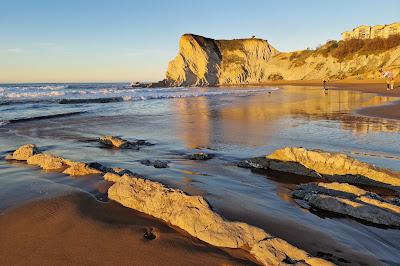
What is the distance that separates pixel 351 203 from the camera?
14.6ft

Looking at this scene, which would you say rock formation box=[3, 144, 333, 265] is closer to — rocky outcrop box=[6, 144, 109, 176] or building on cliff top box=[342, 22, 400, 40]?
rocky outcrop box=[6, 144, 109, 176]

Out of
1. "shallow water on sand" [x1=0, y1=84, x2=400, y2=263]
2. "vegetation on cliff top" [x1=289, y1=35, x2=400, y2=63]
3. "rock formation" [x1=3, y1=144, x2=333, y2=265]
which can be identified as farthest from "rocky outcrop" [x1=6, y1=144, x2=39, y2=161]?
"vegetation on cliff top" [x1=289, y1=35, x2=400, y2=63]

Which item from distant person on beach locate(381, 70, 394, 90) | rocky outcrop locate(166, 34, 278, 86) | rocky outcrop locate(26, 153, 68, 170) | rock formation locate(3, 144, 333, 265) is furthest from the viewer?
rocky outcrop locate(166, 34, 278, 86)

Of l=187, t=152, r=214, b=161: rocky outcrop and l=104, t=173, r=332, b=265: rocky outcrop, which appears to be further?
l=187, t=152, r=214, b=161: rocky outcrop

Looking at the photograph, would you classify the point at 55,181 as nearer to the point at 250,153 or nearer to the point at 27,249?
the point at 27,249

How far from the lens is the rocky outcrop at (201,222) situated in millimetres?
3008

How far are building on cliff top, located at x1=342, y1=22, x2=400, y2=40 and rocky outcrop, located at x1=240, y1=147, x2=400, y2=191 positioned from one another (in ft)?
243

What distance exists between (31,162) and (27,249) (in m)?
3.71

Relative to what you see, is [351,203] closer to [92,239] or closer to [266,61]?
[92,239]

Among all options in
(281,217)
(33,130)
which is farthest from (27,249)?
(33,130)

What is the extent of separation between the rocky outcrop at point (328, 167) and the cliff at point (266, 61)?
55.6 meters

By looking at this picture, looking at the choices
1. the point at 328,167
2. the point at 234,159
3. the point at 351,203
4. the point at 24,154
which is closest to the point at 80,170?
the point at 24,154

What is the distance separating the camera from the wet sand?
301 centimetres

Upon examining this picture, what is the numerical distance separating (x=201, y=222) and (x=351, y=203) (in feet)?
7.26
